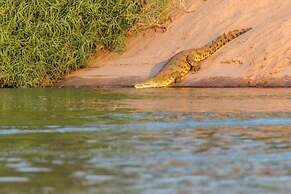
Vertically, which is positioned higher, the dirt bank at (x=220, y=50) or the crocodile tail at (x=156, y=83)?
the dirt bank at (x=220, y=50)

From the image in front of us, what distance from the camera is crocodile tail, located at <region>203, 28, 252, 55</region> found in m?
29.8

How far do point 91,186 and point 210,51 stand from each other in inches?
814

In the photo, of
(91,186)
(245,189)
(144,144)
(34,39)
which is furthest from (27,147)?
(34,39)

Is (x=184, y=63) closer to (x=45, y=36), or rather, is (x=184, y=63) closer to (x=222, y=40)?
(x=222, y=40)

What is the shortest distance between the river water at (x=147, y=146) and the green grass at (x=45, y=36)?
28.0 feet

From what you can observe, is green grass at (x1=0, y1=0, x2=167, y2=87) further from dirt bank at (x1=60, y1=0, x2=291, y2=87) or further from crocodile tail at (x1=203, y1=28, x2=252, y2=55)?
crocodile tail at (x1=203, y1=28, x2=252, y2=55)

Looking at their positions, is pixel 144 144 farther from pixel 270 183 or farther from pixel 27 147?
pixel 270 183

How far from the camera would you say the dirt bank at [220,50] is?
27.3m

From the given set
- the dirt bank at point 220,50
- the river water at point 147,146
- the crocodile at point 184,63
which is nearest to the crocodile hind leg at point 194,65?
the crocodile at point 184,63

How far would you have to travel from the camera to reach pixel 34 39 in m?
30.4

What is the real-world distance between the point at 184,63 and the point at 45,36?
186 inches

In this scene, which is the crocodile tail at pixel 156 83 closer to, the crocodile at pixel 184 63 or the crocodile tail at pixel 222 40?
the crocodile at pixel 184 63

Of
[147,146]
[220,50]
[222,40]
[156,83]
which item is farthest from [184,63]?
[147,146]

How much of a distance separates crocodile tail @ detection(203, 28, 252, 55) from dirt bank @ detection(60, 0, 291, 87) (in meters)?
0.26
